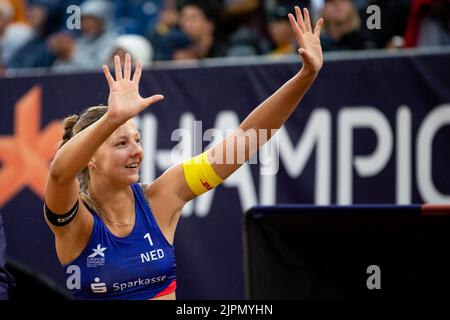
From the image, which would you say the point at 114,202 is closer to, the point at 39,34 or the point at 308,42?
the point at 308,42

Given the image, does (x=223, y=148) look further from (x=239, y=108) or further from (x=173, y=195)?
(x=239, y=108)

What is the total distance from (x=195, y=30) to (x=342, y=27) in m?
1.44

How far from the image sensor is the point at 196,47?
808 cm

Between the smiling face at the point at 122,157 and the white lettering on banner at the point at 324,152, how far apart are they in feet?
8.14

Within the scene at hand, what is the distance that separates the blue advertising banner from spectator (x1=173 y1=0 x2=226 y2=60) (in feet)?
2.28

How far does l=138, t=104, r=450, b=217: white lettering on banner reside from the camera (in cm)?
662

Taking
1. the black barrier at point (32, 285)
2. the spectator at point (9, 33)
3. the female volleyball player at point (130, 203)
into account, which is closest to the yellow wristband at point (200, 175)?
the female volleyball player at point (130, 203)

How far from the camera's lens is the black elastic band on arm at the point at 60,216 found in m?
3.84

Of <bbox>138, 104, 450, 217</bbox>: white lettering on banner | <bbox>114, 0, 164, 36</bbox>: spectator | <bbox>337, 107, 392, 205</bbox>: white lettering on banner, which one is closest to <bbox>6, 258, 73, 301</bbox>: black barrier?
A: <bbox>138, 104, 450, 217</bbox>: white lettering on banner

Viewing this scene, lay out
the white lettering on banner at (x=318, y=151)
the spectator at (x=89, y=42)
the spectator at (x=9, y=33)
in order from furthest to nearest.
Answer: the spectator at (x=9, y=33)
the spectator at (x=89, y=42)
the white lettering on banner at (x=318, y=151)

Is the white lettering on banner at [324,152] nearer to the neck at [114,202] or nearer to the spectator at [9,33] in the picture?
the neck at [114,202]

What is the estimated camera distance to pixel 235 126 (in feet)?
23.1

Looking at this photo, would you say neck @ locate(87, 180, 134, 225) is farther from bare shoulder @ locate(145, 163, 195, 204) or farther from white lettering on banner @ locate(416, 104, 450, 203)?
white lettering on banner @ locate(416, 104, 450, 203)

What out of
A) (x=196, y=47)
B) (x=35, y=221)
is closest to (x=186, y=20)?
(x=196, y=47)
